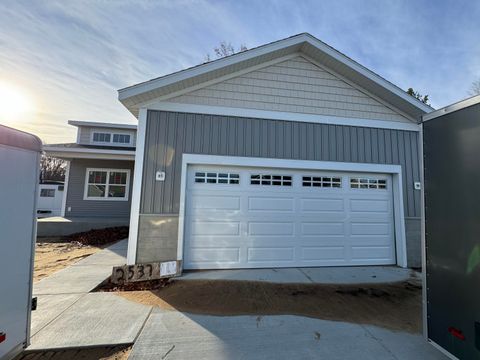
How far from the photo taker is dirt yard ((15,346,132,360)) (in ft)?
8.19

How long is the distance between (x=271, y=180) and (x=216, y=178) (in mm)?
1336

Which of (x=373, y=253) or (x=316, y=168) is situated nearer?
(x=316, y=168)

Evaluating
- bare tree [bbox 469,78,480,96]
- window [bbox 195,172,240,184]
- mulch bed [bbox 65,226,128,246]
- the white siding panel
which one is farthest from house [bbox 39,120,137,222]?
bare tree [bbox 469,78,480,96]

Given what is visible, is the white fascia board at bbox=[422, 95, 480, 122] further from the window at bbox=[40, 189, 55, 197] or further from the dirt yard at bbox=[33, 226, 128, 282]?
the window at bbox=[40, 189, 55, 197]

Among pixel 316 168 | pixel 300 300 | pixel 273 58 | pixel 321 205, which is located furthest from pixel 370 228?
pixel 273 58

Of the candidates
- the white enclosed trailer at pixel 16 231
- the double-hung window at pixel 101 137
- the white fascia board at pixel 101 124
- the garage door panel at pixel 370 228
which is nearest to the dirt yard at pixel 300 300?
the garage door panel at pixel 370 228

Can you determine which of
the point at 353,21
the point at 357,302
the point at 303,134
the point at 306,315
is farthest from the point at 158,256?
the point at 353,21

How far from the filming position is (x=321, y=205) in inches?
241

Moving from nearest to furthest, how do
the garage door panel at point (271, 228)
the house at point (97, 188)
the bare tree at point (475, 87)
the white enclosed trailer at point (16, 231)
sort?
the white enclosed trailer at point (16, 231), the garage door panel at point (271, 228), the house at point (97, 188), the bare tree at point (475, 87)

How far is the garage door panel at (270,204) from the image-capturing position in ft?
19.2

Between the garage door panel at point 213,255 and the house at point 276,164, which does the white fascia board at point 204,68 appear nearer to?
the house at point 276,164

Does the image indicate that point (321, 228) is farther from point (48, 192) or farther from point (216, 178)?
point (48, 192)

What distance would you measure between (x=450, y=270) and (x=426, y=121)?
1.52m

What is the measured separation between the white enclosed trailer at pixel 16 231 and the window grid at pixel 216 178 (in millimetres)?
3658
